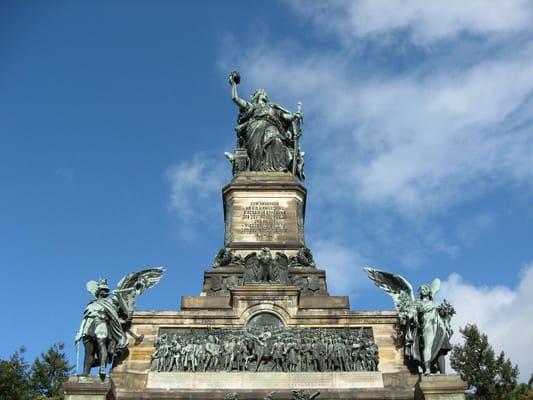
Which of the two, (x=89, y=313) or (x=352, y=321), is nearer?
(x=89, y=313)

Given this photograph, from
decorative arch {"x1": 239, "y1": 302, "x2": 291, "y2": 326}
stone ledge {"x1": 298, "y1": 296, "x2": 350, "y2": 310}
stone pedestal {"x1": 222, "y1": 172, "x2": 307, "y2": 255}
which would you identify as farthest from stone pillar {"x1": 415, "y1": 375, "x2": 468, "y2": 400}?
stone pedestal {"x1": 222, "y1": 172, "x2": 307, "y2": 255}

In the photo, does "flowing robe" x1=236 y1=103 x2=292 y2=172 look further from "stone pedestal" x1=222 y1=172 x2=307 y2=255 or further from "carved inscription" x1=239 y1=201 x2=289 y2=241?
"carved inscription" x1=239 y1=201 x2=289 y2=241

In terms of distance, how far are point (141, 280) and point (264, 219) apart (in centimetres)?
531

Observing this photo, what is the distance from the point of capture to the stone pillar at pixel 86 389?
16.1 metres

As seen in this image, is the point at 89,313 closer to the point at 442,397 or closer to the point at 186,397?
the point at 186,397

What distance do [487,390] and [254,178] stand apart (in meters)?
19.3

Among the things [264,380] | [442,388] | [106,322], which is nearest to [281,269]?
[264,380]

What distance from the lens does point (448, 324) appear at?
58.4 ft

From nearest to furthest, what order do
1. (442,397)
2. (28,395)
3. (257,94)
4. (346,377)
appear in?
1. (442,397)
2. (346,377)
3. (257,94)
4. (28,395)

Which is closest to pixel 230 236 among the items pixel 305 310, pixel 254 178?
pixel 254 178

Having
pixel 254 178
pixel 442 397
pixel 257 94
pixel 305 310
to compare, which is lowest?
pixel 442 397

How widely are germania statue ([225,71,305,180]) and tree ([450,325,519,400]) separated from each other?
17052mm

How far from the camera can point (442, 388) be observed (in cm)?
1620

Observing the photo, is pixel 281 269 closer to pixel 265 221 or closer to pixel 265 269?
pixel 265 269
